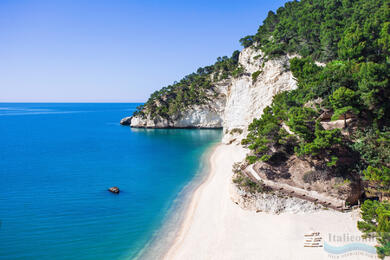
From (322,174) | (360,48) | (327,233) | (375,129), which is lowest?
(327,233)

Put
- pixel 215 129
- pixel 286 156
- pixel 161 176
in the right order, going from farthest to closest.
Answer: pixel 215 129
pixel 161 176
pixel 286 156

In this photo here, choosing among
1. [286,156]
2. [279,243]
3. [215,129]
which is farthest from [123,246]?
[215,129]

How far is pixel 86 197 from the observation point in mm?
21500

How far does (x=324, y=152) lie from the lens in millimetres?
16938

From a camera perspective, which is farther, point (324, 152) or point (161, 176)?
point (161, 176)

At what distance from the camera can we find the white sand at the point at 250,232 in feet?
41.8

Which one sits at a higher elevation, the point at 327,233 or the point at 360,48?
the point at 360,48

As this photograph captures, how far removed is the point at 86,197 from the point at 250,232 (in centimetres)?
1547

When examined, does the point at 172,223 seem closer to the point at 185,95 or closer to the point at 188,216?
the point at 188,216

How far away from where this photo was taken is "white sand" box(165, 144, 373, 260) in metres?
12.7

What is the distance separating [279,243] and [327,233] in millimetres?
2998

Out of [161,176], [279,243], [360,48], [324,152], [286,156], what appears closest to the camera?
[279,243]

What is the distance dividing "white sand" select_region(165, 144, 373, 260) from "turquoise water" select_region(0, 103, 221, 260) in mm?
3044

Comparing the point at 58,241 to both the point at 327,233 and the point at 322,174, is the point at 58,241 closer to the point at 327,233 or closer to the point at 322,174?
the point at 327,233
